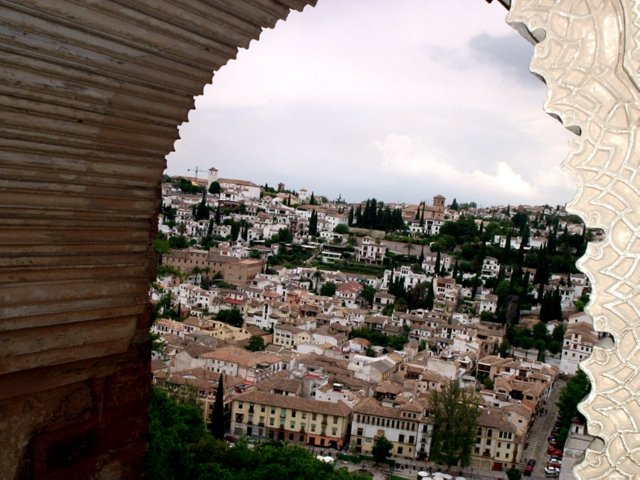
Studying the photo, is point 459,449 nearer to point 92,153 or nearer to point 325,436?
point 325,436

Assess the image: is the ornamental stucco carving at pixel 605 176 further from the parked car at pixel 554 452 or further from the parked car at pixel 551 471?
the parked car at pixel 554 452

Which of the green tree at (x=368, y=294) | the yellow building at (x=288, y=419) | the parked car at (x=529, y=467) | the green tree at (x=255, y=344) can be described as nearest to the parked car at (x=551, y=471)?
the parked car at (x=529, y=467)

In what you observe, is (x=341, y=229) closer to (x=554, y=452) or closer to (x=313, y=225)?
(x=313, y=225)

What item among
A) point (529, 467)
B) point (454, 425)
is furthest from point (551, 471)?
point (454, 425)

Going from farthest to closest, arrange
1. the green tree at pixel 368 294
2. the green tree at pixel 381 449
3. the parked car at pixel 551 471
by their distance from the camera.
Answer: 1. the green tree at pixel 368 294
2. the green tree at pixel 381 449
3. the parked car at pixel 551 471

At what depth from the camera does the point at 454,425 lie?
1182 cm

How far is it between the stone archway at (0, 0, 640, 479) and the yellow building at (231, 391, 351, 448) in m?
10.9

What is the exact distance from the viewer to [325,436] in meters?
12.6

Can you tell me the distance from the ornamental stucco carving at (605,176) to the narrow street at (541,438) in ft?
40.2

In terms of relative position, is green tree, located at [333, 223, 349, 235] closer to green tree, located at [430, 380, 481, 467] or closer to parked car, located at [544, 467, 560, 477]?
green tree, located at [430, 380, 481, 467]

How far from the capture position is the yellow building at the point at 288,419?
12.5m

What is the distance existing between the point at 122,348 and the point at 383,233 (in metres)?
29.8

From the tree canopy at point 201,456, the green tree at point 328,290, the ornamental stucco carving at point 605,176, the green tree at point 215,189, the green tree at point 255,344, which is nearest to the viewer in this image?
the ornamental stucco carving at point 605,176

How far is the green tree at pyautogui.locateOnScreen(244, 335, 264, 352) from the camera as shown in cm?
1683
